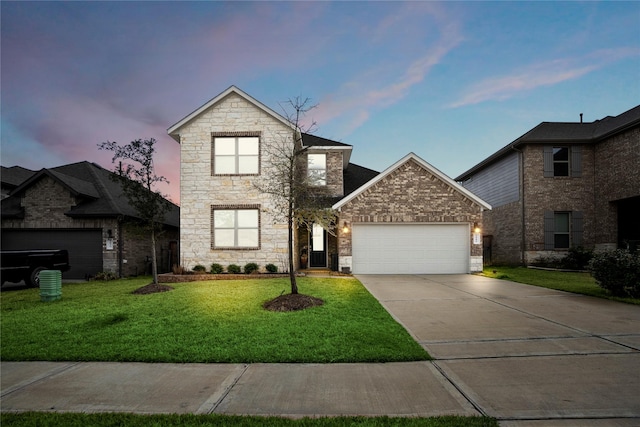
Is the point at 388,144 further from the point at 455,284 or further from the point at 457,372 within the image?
the point at 457,372

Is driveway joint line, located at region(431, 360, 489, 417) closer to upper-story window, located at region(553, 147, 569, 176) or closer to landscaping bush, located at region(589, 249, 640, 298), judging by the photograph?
landscaping bush, located at region(589, 249, 640, 298)

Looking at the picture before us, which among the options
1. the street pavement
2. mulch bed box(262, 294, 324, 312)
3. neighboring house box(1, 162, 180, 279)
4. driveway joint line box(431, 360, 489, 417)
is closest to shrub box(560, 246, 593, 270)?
the street pavement

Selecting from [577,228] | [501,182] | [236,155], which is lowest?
[577,228]

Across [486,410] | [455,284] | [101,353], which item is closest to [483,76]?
[455,284]

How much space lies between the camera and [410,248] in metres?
15.2

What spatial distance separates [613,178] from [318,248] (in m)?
15.7

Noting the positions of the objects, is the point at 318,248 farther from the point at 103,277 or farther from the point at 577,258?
the point at 577,258

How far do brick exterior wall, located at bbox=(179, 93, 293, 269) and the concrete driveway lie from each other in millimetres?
6892

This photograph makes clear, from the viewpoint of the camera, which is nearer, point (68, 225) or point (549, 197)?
point (68, 225)

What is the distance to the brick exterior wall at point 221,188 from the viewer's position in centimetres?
1448

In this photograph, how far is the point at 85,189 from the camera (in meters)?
16.1

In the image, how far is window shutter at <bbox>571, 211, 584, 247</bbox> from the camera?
17.7 metres

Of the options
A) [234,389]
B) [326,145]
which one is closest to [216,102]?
[326,145]

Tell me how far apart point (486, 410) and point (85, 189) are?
18.9 metres
